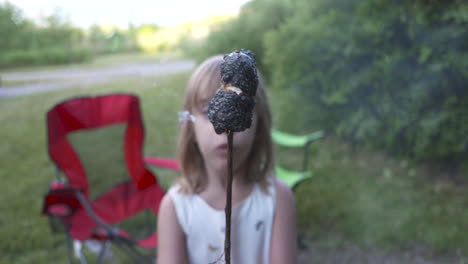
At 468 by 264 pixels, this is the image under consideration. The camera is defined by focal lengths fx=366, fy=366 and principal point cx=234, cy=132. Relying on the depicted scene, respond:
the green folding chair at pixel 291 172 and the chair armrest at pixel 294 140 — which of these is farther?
the chair armrest at pixel 294 140

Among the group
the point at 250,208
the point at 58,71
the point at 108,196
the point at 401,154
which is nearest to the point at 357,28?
the point at 401,154

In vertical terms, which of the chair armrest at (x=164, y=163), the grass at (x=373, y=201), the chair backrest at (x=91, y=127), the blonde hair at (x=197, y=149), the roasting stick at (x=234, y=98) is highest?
the roasting stick at (x=234, y=98)

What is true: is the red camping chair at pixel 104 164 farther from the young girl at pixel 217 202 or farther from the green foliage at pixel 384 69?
the green foliage at pixel 384 69

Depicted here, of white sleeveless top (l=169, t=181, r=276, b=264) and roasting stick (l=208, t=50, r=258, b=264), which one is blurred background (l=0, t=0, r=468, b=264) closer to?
white sleeveless top (l=169, t=181, r=276, b=264)

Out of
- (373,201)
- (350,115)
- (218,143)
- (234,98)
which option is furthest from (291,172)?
(234,98)

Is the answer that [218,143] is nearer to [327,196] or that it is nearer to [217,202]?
[217,202]

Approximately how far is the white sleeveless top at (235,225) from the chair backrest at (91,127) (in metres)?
1.42

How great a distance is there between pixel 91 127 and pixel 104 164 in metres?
0.28

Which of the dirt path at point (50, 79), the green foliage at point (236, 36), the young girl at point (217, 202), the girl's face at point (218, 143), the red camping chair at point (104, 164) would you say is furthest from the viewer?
the dirt path at point (50, 79)

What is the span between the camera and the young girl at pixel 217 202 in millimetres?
991

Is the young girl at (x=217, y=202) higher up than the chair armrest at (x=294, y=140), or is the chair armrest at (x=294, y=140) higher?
the young girl at (x=217, y=202)

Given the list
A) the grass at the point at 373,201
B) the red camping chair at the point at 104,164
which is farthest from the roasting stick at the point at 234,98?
the grass at the point at 373,201

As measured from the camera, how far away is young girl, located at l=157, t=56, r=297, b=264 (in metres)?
0.99

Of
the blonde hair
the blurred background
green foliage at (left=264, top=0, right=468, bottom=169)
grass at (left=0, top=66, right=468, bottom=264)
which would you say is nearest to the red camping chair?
grass at (left=0, top=66, right=468, bottom=264)
